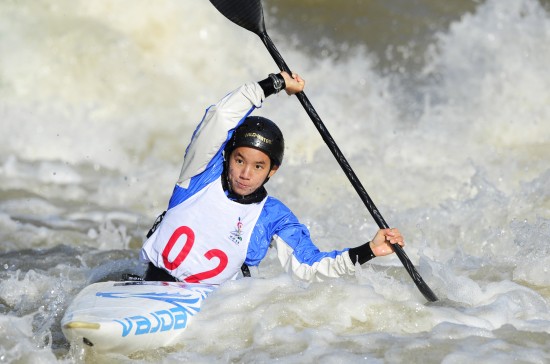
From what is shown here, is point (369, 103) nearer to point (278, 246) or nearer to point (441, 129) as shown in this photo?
point (441, 129)

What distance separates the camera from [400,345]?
387 centimetres

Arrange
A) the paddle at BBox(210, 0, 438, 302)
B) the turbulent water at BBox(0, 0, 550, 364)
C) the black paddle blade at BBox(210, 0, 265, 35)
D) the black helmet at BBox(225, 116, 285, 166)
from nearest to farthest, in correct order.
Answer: the black helmet at BBox(225, 116, 285, 166), the paddle at BBox(210, 0, 438, 302), the black paddle blade at BBox(210, 0, 265, 35), the turbulent water at BBox(0, 0, 550, 364)

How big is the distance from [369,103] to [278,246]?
5.33 metres

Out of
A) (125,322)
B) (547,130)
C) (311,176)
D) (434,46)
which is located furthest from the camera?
(434,46)

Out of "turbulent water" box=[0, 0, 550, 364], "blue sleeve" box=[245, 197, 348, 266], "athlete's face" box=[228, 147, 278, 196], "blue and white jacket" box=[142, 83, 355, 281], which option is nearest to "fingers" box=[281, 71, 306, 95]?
"blue and white jacket" box=[142, 83, 355, 281]

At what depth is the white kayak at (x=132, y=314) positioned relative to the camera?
3.68 meters

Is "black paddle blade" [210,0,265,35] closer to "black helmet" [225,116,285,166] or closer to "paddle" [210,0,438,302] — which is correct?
"paddle" [210,0,438,302]

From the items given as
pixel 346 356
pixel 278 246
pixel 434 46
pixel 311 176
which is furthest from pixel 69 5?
pixel 346 356

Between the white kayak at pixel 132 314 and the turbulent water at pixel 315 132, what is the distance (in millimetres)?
400

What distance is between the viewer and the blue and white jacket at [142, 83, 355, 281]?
4.27m

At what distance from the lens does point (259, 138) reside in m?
4.26

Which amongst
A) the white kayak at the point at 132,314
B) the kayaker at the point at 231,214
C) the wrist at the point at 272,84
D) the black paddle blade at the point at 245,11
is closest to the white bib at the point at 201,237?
the kayaker at the point at 231,214

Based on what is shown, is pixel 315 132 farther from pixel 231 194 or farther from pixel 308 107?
pixel 231 194

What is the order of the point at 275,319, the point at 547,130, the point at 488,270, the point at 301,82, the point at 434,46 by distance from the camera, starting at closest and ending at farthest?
the point at 275,319, the point at 301,82, the point at 488,270, the point at 547,130, the point at 434,46
